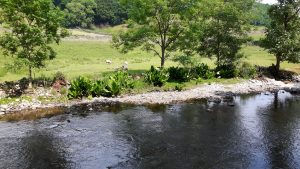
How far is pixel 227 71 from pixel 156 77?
11408 millimetres

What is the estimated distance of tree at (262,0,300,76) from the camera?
161 feet

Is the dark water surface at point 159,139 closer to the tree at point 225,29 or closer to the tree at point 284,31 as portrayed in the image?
the tree at point 225,29

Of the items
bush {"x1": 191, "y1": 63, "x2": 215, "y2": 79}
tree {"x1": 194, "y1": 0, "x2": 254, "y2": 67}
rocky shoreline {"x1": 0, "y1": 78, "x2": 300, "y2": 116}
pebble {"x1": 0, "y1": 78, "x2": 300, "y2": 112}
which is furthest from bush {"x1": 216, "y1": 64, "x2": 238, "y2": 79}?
pebble {"x1": 0, "y1": 78, "x2": 300, "y2": 112}

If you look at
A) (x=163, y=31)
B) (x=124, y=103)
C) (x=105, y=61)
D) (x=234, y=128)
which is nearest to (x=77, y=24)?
(x=105, y=61)

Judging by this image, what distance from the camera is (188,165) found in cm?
2222

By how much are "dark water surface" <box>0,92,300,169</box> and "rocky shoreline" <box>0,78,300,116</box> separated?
10.0 ft

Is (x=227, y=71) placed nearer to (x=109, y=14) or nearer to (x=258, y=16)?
(x=258, y=16)

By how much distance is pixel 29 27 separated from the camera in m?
36.6

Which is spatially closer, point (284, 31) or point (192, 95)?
point (192, 95)

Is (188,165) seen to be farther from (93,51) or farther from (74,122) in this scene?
(93,51)

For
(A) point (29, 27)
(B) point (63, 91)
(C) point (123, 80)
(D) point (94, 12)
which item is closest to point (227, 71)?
(C) point (123, 80)

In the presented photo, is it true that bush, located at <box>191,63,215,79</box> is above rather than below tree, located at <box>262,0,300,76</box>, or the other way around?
below

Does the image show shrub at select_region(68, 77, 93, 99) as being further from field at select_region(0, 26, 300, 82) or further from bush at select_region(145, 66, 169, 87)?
bush at select_region(145, 66, 169, 87)

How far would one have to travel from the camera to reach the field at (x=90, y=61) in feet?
149
